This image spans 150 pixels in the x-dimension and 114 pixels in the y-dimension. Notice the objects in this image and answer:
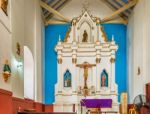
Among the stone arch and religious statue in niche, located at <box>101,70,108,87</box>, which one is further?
religious statue in niche, located at <box>101,70,108,87</box>

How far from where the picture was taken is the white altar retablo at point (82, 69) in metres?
15.8

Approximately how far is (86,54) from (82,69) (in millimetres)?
729

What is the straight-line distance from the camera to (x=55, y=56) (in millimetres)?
17047

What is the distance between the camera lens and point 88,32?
16.6m

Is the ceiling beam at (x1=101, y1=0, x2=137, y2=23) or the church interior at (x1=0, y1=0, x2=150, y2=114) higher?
the ceiling beam at (x1=101, y1=0, x2=137, y2=23)

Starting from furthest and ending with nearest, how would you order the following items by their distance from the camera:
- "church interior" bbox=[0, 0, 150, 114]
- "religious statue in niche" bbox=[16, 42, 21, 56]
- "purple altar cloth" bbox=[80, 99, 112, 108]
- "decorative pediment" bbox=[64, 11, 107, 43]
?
1. "decorative pediment" bbox=[64, 11, 107, 43]
2. "church interior" bbox=[0, 0, 150, 114]
3. "purple altar cloth" bbox=[80, 99, 112, 108]
4. "religious statue in niche" bbox=[16, 42, 21, 56]

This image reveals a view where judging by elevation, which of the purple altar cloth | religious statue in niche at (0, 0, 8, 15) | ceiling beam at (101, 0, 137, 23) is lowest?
the purple altar cloth

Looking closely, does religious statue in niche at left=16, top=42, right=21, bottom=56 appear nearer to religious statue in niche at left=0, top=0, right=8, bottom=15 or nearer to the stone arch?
religious statue in niche at left=0, top=0, right=8, bottom=15

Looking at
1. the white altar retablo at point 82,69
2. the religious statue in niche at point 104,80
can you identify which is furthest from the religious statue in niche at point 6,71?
the religious statue in niche at point 104,80

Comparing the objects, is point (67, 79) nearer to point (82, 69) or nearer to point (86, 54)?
point (82, 69)

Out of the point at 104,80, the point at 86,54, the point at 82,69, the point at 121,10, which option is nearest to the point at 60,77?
the point at 82,69

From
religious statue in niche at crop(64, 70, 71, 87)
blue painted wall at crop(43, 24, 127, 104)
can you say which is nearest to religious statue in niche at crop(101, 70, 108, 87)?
blue painted wall at crop(43, 24, 127, 104)

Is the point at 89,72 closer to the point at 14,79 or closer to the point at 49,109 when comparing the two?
the point at 49,109

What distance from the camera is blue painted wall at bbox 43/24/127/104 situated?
1686cm
